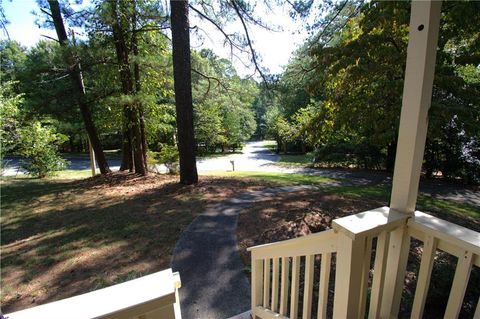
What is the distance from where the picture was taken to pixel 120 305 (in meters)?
0.79

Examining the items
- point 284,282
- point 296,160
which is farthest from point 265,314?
point 296,160

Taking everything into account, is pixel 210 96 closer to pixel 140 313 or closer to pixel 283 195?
pixel 283 195

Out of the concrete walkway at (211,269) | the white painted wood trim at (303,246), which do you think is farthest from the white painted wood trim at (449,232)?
the concrete walkway at (211,269)

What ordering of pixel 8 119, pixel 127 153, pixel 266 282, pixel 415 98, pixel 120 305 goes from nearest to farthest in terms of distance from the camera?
pixel 120 305
pixel 415 98
pixel 266 282
pixel 8 119
pixel 127 153

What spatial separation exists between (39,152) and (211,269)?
11.0 meters

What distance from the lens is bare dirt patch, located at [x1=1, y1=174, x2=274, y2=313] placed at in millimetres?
3176

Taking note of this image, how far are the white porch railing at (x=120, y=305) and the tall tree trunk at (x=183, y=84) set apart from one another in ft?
20.8

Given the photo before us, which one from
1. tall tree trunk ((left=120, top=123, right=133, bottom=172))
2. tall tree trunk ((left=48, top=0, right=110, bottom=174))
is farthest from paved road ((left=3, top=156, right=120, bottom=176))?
tall tree trunk ((left=48, top=0, right=110, bottom=174))

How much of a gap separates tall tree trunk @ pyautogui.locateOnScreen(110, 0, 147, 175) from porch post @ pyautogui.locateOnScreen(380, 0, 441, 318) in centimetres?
783

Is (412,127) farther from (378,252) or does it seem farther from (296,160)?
(296,160)

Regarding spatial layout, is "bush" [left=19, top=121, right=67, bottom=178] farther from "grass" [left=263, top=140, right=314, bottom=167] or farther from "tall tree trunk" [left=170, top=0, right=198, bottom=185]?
"grass" [left=263, top=140, right=314, bottom=167]

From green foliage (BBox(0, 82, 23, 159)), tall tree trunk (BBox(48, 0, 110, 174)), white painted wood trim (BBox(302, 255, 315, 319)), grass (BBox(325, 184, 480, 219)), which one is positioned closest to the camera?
white painted wood trim (BBox(302, 255, 315, 319))

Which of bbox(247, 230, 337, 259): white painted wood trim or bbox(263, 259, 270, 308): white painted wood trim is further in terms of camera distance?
bbox(263, 259, 270, 308): white painted wood trim

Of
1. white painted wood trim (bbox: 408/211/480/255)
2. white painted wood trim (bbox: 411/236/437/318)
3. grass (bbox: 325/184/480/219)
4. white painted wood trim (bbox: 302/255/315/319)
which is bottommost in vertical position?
grass (bbox: 325/184/480/219)
